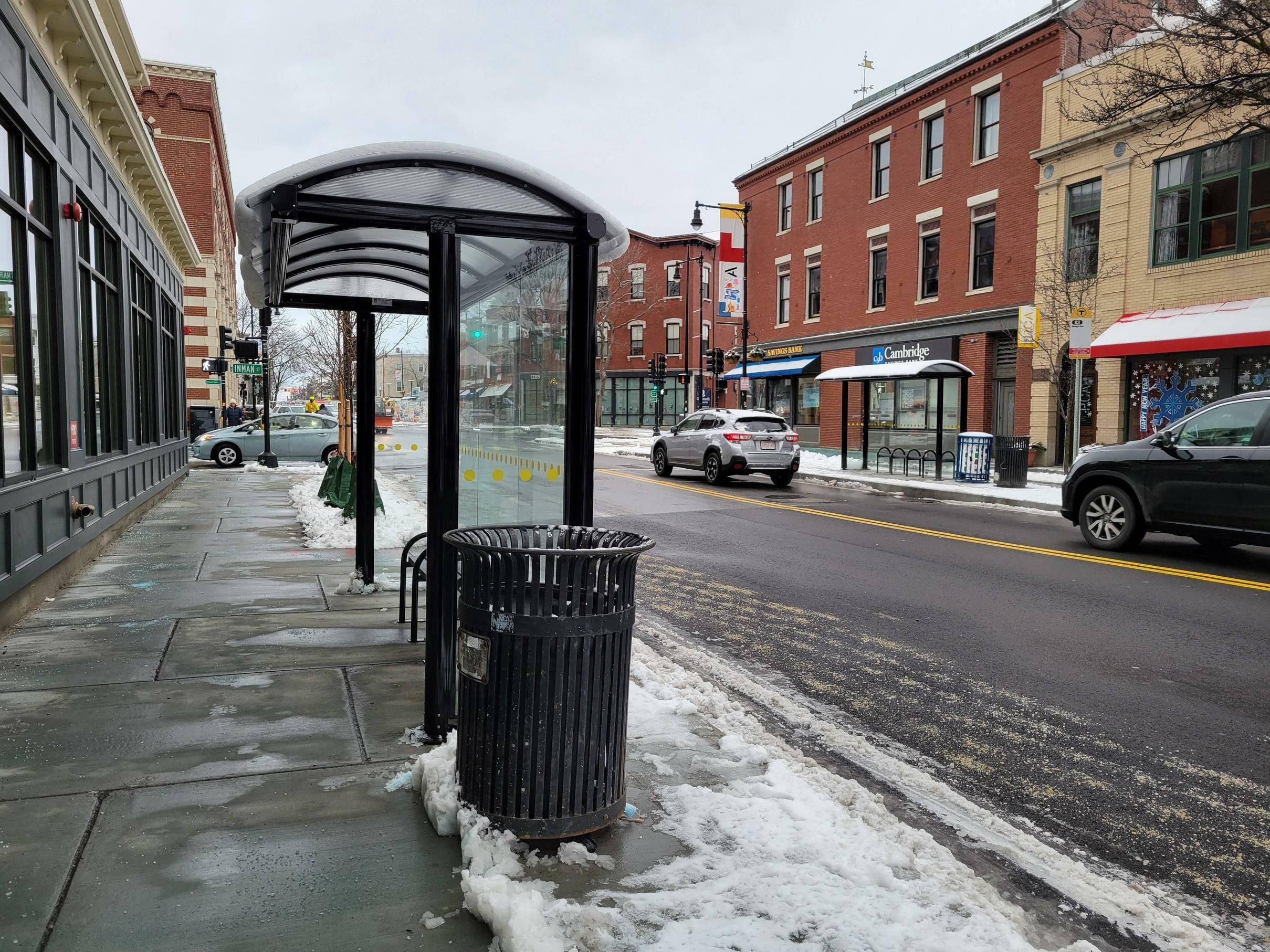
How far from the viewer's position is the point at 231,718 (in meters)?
4.62

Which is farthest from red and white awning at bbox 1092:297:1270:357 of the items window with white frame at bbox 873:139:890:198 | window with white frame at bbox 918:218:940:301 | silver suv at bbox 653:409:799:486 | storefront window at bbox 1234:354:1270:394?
window with white frame at bbox 873:139:890:198

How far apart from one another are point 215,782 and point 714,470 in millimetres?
17077

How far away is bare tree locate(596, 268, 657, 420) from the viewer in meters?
54.9

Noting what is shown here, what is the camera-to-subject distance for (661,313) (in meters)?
55.7

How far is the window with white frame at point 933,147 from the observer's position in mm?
27969

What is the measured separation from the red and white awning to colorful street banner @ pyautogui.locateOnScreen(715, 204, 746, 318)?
15954 mm

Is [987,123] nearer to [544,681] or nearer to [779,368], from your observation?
[779,368]

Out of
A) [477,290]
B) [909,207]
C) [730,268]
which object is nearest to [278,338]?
[730,268]

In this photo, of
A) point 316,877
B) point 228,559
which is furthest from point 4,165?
point 316,877

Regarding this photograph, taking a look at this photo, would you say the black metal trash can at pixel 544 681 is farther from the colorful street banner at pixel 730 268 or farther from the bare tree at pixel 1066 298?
the colorful street banner at pixel 730 268

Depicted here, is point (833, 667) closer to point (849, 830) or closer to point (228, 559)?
point (849, 830)

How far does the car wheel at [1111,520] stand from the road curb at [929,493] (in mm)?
3852

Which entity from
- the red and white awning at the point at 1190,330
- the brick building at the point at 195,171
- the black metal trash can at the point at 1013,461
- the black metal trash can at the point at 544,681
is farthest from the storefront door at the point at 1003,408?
the brick building at the point at 195,171

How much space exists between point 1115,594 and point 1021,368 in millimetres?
17829
